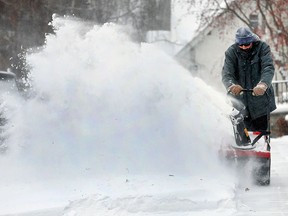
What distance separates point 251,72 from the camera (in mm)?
7418

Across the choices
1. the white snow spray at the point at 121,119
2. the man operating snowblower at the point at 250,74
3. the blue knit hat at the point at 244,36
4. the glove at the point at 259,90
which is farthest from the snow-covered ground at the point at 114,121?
the blue knit hat at the point at 244,36

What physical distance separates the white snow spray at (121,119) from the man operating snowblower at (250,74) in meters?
0.39

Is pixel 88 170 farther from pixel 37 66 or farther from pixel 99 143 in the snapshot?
Result: pixel 37 66

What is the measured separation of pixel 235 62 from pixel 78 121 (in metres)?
1.91

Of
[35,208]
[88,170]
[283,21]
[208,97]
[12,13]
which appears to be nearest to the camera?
[35,208]

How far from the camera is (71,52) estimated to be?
7309mm

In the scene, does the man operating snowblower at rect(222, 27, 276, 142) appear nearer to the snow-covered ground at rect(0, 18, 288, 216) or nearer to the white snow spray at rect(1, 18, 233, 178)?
the snow-covered ground at rect(0, 18, 288, 216)

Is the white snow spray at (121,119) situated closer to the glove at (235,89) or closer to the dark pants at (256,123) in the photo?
the glove at (235,89)

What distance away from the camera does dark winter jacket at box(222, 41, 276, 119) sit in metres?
7.23

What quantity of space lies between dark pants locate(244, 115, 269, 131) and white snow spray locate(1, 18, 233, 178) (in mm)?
453

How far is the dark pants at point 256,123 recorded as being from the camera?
293 inches

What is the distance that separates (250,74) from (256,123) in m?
0.57

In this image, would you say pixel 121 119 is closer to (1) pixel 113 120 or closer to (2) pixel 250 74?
(1) pixel 113 120

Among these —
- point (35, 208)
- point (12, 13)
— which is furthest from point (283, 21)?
point (35, 208)
